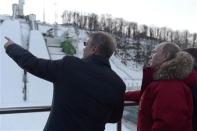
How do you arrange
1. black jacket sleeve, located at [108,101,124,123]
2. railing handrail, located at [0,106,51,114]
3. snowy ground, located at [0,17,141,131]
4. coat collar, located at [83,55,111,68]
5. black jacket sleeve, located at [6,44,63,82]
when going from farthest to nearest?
snowy ground, located at [0,17,141,131]
railing handrail, located at [0,106,51,114]
black jacket sleeve, located at [108,101,124,123]
coat collar, located at [83,55,111,68]
black jacket sleeve, located at [6,44,63,82]

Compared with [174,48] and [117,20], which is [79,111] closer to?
[174,48]

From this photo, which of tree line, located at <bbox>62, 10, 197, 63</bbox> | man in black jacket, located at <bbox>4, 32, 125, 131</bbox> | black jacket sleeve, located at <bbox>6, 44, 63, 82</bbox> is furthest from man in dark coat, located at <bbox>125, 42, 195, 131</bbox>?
tree line, located at <bbox>62, 10, 197, 63</bbox>

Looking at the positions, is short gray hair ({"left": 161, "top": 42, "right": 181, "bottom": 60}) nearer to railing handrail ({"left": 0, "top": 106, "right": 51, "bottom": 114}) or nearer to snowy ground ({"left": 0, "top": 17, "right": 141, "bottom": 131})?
railing handrail ({"left": 0, "top": 106, "right": 51, "bottom": 114})

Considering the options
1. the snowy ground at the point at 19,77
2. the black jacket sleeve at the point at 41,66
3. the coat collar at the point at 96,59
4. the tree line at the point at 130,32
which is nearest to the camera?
the black jacket sleeve at the point at 41,66

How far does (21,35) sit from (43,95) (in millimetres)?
4778

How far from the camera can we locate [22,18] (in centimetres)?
3938

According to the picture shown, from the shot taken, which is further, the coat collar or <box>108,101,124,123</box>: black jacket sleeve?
<box>108,101,124,123</box>: black jacket sleeve

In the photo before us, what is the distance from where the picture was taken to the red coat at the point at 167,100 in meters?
2.84

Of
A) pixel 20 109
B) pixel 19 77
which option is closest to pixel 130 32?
pixel 19 77

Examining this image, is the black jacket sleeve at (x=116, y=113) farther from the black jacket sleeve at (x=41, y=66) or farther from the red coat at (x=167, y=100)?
the black jacket sleeve at (x=41, y=66)

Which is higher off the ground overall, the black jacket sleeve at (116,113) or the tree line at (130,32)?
the black jacket sleeve at (116,113)

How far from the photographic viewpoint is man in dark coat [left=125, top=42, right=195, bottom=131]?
9.32 feet

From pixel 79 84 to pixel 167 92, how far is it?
0.51 meters

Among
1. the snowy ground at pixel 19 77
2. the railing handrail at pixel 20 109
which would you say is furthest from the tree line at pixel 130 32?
the railing handrail at pixel 20 109
